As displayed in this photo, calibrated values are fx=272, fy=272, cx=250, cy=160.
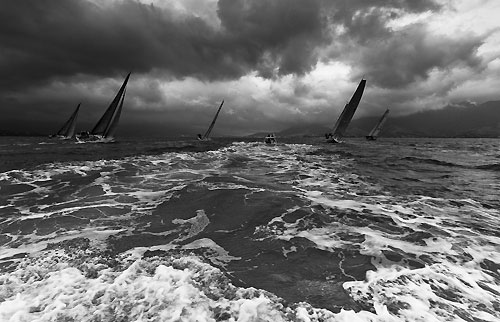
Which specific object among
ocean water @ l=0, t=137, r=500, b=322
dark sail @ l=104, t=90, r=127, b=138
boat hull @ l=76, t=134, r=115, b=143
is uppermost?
dark sail @ l=104, t=90, r=127, b=138

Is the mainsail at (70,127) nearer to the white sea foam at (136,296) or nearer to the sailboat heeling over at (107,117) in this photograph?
the sailboat heeling over at (107,117)

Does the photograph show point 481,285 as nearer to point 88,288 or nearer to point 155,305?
point 155,305

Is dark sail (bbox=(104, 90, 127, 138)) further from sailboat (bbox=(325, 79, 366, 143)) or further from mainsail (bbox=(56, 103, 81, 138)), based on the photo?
sailboat (bbox=(325, 79, 366, 143))

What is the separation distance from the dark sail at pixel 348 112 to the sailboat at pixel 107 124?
1826 inches

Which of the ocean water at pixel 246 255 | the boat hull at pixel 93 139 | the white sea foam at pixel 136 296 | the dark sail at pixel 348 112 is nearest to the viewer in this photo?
the white sea foam at pixel 136 296

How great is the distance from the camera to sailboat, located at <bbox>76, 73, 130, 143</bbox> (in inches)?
2212

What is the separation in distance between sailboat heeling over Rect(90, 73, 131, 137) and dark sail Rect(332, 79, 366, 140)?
154 feet

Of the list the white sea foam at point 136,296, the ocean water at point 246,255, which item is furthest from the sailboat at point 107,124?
the white sea foam at point 136,296

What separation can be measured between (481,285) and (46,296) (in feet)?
29.6

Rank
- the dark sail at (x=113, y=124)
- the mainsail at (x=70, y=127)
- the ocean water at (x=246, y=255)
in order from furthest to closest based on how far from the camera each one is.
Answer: the mainsail at (x=70, y=127) → the dark sail at (x=113, y=124) → the ocean water at (x=246, y=255)

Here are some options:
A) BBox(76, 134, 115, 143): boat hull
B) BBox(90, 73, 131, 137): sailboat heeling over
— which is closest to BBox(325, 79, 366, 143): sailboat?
BBox(90, 73, 131, 137): sailboat heeling over

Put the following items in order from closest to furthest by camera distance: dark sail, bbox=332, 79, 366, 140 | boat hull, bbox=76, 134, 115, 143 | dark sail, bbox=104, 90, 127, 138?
1. dark sail, bbox=332, 79, 366, 140
2. dark sail, bbox=104, 90, 127, 138
3. boat hull, bbox=76, 134, 115, 143

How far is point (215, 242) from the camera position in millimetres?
8242

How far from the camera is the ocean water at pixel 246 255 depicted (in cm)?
503
